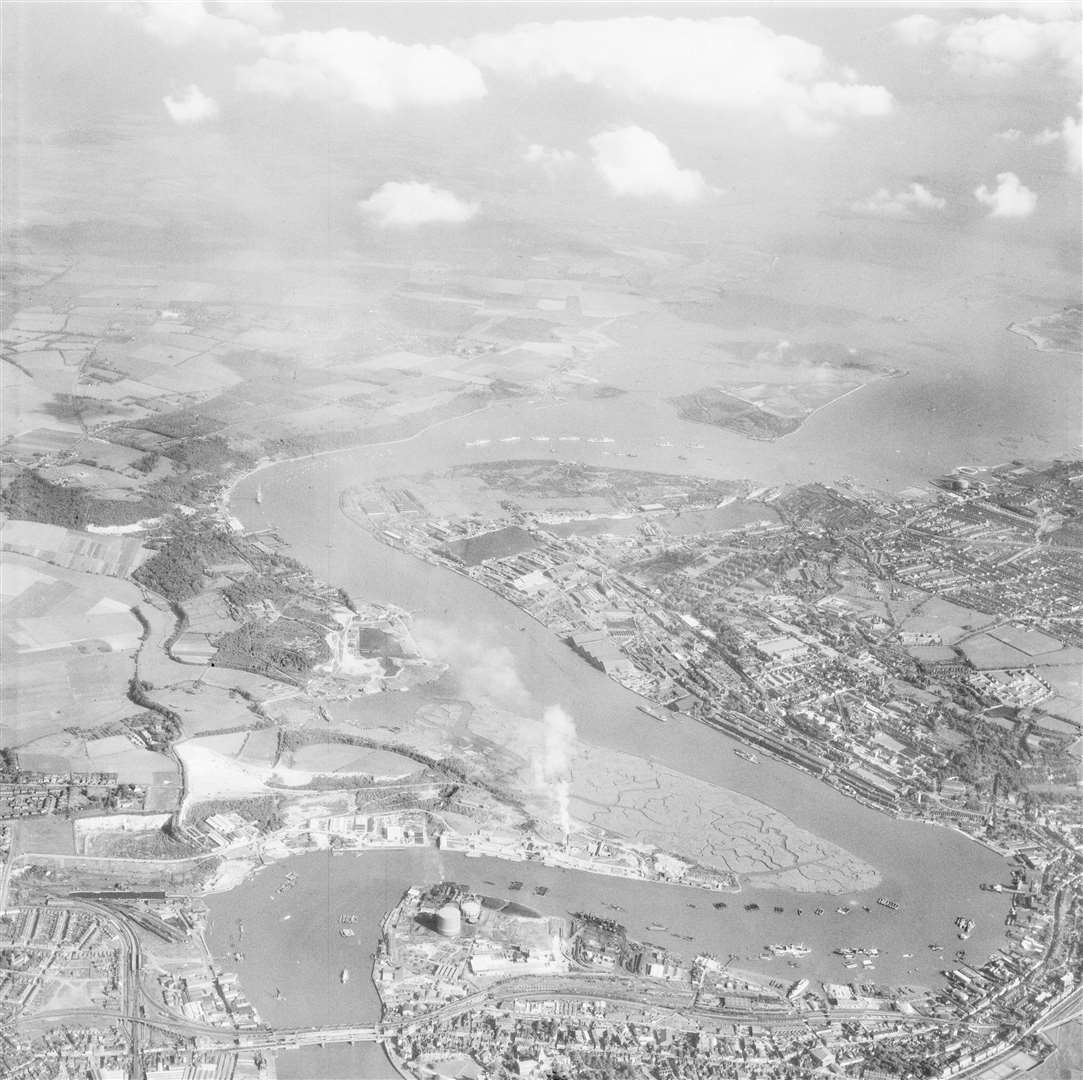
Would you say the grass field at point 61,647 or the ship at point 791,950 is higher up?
the grass field at point 61,647

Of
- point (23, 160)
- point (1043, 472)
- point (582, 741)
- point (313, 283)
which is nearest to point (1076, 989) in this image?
point (582, 741)

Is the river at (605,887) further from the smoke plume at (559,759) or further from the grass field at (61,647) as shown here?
the grass field at (61,647)

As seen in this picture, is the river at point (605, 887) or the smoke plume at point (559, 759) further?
the smoke plume at point (559, 759)

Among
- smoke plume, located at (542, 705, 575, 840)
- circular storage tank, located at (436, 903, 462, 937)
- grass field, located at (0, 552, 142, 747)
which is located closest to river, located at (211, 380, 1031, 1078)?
smoke plume, located at (542, 705, 575, 840)

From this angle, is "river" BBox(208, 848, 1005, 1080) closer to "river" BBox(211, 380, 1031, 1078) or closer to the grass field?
"river" BBox(211, 380, 1031, 1078)

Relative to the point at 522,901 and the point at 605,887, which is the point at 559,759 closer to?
the point at 605,887

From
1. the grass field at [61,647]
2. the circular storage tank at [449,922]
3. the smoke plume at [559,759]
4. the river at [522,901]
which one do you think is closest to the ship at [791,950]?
the river at [522,901]

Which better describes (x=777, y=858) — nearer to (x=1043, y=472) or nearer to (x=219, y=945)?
(x=219, y=945)
